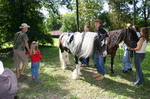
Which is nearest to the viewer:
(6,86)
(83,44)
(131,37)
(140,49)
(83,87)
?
(6,86)

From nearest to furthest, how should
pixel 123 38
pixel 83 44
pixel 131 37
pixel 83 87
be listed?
pixel 83 87
pixel 83 44
pixel 131 37
pixel 123 38

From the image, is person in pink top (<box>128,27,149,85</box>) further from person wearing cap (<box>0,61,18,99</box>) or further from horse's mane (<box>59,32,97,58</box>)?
person wearing cap (<box>0,61,18,99</box>)

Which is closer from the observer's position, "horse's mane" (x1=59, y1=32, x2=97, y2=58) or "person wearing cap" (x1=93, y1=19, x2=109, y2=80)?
"horse's mane" (x1=59, y1=32, x2=97, y2=58)

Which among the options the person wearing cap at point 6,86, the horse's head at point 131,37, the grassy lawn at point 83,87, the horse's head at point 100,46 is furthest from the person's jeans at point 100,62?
the person wearing cap at point 6,86

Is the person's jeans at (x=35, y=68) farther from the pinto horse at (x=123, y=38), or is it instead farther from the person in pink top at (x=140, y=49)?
the person in pink top at (x=140, y=49)

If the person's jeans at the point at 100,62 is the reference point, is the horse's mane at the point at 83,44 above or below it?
above

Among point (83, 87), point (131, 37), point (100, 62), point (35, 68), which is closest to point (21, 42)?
point (35, 68)

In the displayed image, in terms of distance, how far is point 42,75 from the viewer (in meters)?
5.04

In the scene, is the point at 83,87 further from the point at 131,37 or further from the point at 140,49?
the point at 131,37

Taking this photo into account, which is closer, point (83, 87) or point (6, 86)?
point (6, 86)

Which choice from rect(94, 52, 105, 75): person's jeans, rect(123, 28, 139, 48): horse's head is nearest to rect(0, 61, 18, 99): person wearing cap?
rect(94, 52, 105, 75): person's jeans

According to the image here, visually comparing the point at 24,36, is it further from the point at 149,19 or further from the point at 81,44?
the point at 149,19

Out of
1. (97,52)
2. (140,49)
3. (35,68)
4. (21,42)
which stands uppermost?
(21,42)

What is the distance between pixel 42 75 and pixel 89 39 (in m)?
2.21
